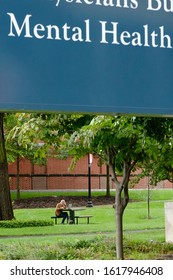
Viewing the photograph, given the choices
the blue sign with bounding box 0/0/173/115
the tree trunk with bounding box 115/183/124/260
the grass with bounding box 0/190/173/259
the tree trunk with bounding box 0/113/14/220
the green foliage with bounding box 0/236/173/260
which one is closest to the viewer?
the blue sign with bounding box 0/0/173/115

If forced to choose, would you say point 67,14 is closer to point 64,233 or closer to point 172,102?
point 172,102

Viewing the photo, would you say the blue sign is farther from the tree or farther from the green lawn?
the green lawn

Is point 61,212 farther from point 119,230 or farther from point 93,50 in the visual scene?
point 93,50

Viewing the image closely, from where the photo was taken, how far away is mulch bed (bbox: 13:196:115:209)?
27188 mm

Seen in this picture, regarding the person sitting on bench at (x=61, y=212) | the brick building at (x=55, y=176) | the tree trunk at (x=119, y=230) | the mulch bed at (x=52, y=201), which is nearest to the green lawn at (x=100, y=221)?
the person sitting on bench at (x=61, y=212)

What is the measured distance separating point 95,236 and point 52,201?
540 inches

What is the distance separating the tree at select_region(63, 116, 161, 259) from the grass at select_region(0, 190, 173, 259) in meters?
1.19

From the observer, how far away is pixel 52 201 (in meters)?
28.3

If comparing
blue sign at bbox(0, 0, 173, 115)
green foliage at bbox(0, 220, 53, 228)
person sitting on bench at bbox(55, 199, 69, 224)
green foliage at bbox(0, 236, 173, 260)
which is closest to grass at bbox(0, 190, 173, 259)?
green foliage at bbox(0, 236, 173, 260)

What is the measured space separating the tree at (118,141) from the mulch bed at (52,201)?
15.9 meters

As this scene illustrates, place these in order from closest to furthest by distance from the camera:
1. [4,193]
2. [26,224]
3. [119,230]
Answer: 1. [119,230]
2. [26,224]
3. [4,193]

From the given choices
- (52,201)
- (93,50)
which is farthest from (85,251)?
(52,201)

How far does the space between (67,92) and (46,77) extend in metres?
0.12
